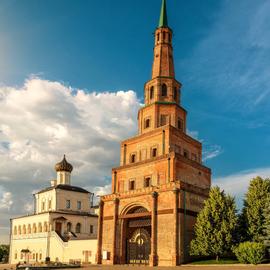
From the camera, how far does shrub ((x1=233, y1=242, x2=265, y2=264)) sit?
106 ft

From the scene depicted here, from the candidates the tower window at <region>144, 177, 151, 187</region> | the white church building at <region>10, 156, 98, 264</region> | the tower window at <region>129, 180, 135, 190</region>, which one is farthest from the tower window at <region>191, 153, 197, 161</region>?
the white church building at <region>10, 156, 98, 264</region>

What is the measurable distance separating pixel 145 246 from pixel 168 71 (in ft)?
63.3

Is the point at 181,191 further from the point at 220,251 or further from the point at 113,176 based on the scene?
the point at 113,176

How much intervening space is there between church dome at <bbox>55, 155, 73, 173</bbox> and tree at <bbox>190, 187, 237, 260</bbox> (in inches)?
1341

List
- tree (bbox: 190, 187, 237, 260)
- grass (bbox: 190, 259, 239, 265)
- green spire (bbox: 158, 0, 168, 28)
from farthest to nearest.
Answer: green spire (bbox: 158, 0, 168, 28) < tree (bbox: 190, 187, 237, 260) < grass (bbox: 190, 259, 239, 265)

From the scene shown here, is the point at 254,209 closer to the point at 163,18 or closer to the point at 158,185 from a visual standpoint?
the point at 158,185

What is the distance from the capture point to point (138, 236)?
140ft

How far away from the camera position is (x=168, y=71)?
4553 cm

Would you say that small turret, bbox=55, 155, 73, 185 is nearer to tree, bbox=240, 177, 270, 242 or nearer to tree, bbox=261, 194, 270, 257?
tree, bbox=240, 177, 270, 242

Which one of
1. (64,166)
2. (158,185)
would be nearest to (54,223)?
(64,166)

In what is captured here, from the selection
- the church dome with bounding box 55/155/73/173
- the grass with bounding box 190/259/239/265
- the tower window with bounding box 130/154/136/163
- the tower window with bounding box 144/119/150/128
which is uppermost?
the tower window with bounding box 144/119/150/128

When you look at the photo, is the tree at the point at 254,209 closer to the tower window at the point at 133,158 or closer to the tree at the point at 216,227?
the tree at the point at 216,227

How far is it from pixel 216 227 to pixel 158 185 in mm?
6973

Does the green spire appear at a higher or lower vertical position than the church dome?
higher
